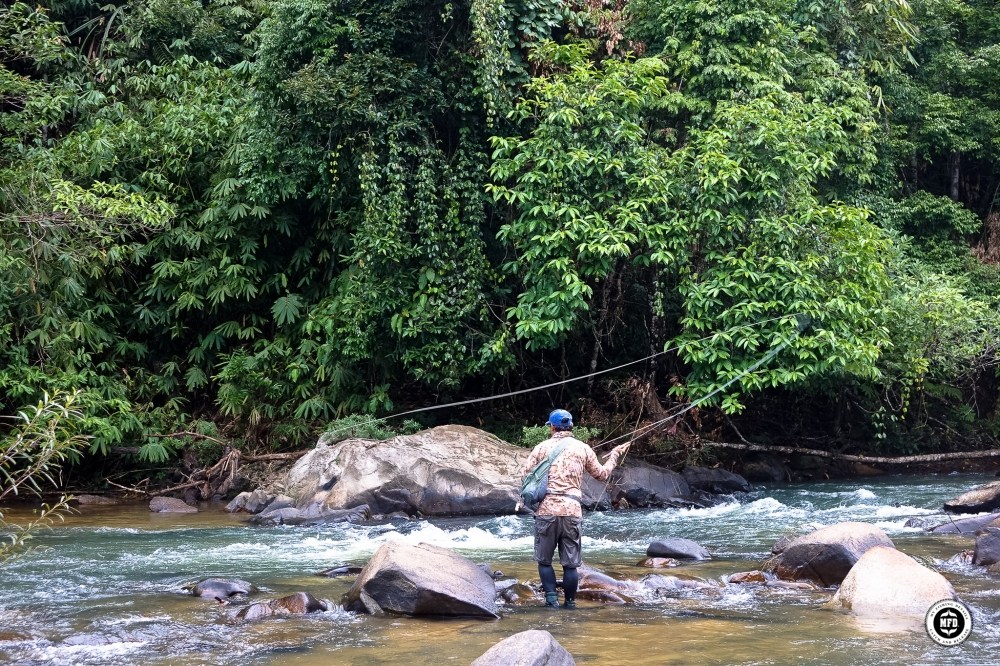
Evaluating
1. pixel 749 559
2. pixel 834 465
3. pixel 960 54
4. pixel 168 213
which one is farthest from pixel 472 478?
pixel 960 54

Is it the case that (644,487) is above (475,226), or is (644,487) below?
below

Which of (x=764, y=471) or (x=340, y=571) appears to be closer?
(x=340, y=571)

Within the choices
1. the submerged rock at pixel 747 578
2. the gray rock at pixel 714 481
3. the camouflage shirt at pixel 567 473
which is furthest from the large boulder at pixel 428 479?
the camouflage shirt at pixel 567 473

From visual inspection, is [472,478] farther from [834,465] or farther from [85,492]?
[834,465]

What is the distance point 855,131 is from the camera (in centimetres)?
1487

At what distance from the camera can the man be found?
6758 mm

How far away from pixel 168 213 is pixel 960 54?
43.9ft

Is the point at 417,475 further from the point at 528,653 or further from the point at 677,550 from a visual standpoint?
the point at 528,653

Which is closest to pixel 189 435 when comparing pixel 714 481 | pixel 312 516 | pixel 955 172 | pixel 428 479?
pixel 312 516

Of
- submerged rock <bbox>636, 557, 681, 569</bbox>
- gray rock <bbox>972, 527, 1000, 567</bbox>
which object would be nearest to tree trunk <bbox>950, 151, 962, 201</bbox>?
gray rock <bbox>972, 527, 1000, 567</bbox>

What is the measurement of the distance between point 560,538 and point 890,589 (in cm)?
219

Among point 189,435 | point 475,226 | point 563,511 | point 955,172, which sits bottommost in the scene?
point 563,511

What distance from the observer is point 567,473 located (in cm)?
690

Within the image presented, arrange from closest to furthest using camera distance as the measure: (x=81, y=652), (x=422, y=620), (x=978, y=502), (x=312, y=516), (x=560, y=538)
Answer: (x=81, y=652) < (x=422, y=620) < (x=560, y=538) < (x=978, y=502) < (x=312, y=516)
